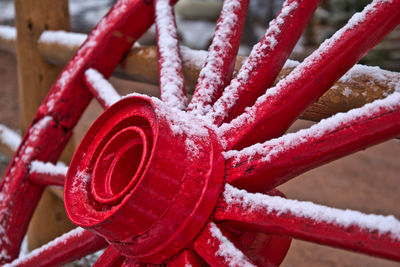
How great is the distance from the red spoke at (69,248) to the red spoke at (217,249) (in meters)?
0.28

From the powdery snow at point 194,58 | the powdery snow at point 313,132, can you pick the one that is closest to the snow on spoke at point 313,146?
the powdery snow at point 313,132

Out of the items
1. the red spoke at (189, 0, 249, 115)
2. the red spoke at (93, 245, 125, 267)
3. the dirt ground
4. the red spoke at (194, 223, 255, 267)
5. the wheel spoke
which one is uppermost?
the red spoke at (189, 0, 249, 115)

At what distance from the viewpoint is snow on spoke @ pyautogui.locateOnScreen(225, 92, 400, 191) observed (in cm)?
54

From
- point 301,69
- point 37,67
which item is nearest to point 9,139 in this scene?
point 37,67

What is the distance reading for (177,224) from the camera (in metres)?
0.60

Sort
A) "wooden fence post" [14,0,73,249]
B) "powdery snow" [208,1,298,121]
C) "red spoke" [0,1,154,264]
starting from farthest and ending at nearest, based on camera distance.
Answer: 1. "wooden fence post" [14,0,73,249]
2. "red spoke" [0,1,154,264]
3. "powdery snow" [208,1,298,121]

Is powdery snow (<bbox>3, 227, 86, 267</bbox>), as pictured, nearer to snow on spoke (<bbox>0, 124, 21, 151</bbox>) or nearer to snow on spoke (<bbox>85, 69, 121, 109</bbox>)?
snow on spoke (<bbox>85, 69, 121, 109</bbox>)

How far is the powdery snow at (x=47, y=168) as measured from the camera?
3.34 feet

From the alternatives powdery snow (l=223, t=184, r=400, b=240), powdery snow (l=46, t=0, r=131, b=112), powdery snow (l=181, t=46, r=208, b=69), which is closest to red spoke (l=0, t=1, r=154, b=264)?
powdery snow (l=46, t=0, r=131, b=112)

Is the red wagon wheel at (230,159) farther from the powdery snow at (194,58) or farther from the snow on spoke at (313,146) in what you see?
the powdery snow at (194,58)

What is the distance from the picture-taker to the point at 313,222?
547 mm

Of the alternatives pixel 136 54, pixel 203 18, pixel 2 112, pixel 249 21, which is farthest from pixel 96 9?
pixel 136 54

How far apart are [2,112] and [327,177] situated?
3.71 meters

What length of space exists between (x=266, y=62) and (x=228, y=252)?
1.12ft
